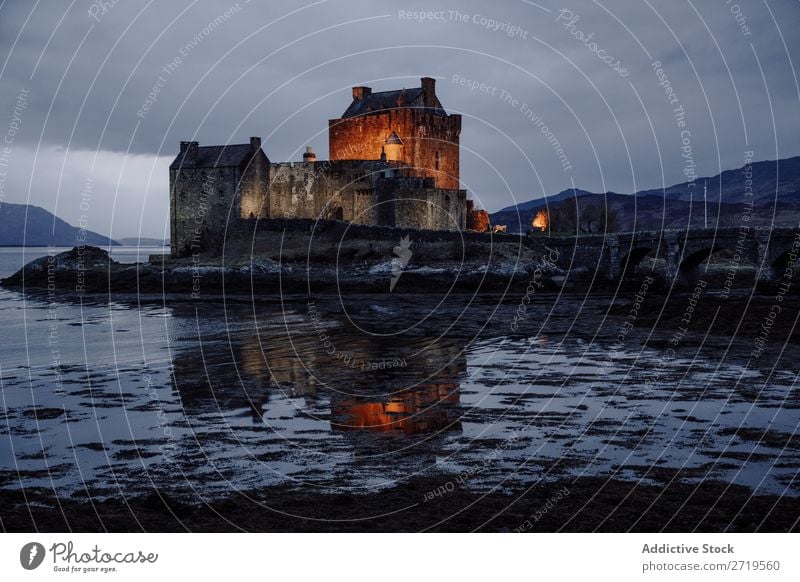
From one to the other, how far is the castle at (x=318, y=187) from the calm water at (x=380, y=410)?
32.1 meters

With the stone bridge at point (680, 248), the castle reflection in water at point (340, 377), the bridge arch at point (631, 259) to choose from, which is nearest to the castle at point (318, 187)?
the stone bridge at point (680, 248)

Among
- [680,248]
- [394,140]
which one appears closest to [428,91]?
[394,140]

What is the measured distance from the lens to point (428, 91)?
71.2 m

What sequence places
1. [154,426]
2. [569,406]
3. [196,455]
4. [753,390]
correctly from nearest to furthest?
1. [196,455]
2. [154,426]
3. [569,406]
4. [753,390]

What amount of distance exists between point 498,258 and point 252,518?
151 ft

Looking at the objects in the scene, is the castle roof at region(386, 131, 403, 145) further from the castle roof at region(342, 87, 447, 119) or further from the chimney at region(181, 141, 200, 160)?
the chimney at region(181, 141, 200, 160)

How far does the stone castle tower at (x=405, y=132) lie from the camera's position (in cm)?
6944

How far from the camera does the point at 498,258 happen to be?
5372cm

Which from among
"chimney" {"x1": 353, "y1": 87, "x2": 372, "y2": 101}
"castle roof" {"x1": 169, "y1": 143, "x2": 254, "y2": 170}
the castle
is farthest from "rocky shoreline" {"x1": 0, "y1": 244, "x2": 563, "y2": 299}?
"chimney" {"x1": 353, "y1": 87, "x2": 372, "y2": 101}

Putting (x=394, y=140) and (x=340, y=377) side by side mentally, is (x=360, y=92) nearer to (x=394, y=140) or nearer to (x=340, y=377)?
(x=394, y=140)

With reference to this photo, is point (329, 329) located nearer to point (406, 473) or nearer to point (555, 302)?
point (555, 302)

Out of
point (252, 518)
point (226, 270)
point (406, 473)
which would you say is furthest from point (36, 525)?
point (226, 270)

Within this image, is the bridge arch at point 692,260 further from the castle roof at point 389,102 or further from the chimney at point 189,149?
the chimney at point 189,149

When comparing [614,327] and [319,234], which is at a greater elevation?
[319,234]
